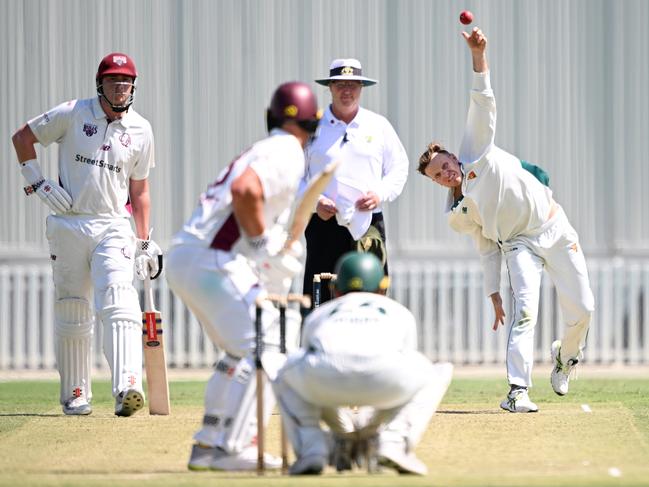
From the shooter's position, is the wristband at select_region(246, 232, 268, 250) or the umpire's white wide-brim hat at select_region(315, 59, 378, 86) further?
the umpire's white wide-brim hat at select_region(315, 59, 378, 86)

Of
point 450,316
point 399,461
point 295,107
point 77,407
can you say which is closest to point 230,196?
point 295,107

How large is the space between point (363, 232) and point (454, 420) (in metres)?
1.41

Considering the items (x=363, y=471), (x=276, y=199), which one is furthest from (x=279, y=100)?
(x=363, y=471)

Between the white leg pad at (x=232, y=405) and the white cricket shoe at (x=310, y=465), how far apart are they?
35cm

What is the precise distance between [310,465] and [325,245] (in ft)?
12.3

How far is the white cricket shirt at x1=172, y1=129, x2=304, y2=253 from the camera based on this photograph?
284 inches

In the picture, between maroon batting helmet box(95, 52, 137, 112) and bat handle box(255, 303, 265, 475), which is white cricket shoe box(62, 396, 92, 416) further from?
bat handle box(255, 303, 265, 475)

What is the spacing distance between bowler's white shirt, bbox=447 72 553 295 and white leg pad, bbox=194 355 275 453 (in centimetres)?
328

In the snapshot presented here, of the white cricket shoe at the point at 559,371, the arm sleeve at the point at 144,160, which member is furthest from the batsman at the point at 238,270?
the white cricket shoe at the point at 559,371

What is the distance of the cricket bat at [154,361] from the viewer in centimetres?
1023

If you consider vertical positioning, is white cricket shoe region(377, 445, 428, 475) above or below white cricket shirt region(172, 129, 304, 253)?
below

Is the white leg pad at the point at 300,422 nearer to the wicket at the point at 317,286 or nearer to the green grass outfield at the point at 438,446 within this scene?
the green grass outfield at the point at 438,446

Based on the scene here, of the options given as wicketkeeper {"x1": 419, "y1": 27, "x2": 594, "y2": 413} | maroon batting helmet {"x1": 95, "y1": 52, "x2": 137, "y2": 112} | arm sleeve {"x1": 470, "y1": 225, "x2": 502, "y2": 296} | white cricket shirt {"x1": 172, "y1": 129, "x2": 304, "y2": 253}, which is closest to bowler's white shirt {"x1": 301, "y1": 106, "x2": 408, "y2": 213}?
wicketkeeper {"x1": 419, "y1": 27, "x2": 594, "y2": 413}

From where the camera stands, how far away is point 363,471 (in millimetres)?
7293
